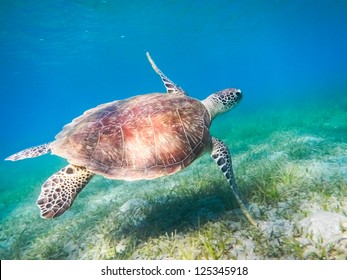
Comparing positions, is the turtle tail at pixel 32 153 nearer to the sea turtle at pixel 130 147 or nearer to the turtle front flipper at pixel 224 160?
the sea turtle at pixel 130 147

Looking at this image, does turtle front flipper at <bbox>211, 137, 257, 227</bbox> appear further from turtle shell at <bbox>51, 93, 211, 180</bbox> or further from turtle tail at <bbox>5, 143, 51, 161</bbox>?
turtle tail at <bbox>5, 143, 51, 161</bbox>

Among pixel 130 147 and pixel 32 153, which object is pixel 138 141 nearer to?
pixel 130 147

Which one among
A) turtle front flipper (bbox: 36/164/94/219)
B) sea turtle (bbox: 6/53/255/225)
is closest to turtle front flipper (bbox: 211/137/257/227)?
sea turtle (bbox: 6/53/255/225)

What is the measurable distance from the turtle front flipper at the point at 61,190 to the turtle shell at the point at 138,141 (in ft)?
0.89

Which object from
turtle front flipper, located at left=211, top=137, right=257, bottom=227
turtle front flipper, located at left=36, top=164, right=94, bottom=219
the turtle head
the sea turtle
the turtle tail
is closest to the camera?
turtle front flipper, located at left=36, top=164, right=94, bottom=219

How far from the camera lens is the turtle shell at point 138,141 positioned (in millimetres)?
3936

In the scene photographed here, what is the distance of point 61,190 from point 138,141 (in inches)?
57.2

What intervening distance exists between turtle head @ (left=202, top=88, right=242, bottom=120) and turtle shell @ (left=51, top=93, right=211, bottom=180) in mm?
1111

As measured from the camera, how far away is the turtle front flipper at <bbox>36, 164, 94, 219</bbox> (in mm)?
3750

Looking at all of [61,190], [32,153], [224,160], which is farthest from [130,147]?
[32,153]

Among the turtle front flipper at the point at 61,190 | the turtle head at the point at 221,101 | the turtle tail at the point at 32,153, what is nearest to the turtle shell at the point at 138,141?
the turtle front flipper at the point at 61,190

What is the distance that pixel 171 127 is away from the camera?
420 centimetres

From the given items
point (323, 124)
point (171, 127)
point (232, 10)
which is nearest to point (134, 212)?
point (171, 127)

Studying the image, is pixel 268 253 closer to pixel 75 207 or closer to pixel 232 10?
pixel 75 207
